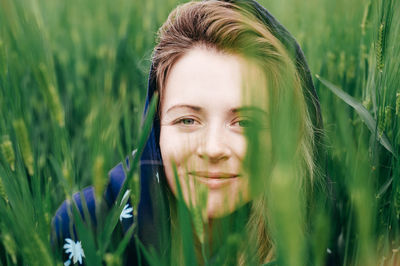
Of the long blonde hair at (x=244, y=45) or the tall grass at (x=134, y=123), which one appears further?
the long blonde hair at (x=244, y=45)

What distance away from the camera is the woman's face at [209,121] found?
28.7 inches

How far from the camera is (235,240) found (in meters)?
0.45

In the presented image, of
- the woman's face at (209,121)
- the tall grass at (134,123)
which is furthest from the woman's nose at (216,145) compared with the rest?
the tall grass at (134,123)

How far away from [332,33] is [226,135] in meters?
0.81

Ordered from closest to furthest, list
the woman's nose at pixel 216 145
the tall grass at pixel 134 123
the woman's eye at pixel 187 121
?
the tall grass at pixel 134 123, the woman's nose at pixel 216 145, the woman's eye at pixel 187 121

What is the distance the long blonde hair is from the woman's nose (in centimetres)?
15

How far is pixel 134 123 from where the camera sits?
1135mm

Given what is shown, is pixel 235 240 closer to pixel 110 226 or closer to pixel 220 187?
pixel 110 226

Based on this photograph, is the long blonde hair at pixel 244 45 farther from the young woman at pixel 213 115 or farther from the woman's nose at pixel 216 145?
the woman's nose at pixel 216 145

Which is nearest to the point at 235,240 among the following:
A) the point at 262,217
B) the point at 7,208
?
the point at 7,208

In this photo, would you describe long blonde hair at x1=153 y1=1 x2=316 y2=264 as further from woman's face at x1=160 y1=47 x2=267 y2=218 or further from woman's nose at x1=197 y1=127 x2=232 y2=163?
woman's nose at x1=197 y1=127 x2=232 y2=163

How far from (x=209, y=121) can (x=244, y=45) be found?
0.18 metres

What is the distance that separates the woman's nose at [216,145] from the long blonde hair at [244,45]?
0.49ft

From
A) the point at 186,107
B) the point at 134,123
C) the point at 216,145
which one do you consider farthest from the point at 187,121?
the point at 134,123
